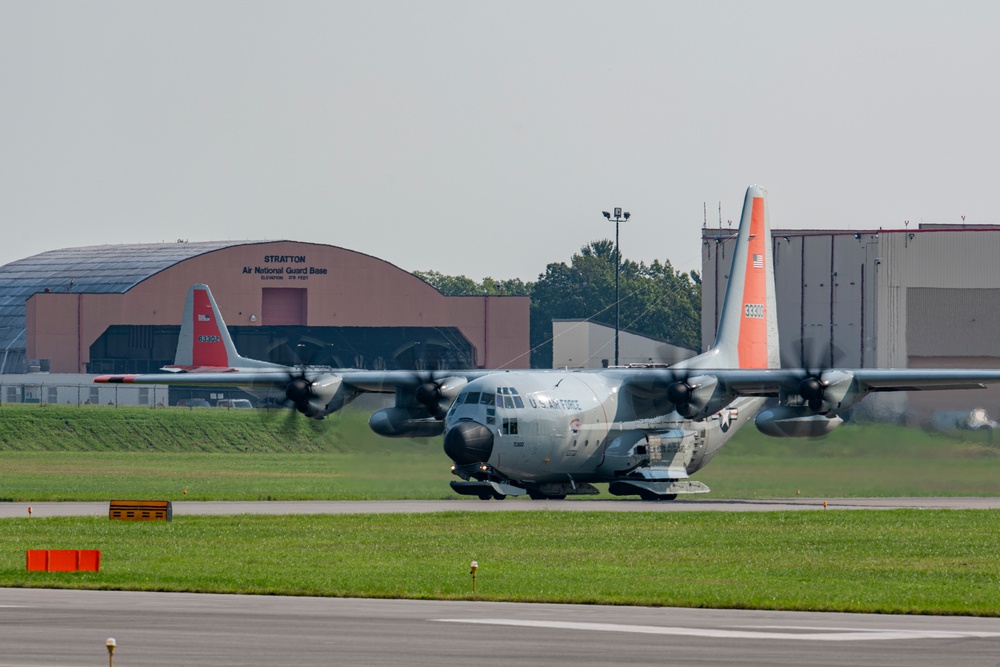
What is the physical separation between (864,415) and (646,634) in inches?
1403

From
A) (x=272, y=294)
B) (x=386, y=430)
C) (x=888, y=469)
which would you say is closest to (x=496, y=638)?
(x=386, y=430)

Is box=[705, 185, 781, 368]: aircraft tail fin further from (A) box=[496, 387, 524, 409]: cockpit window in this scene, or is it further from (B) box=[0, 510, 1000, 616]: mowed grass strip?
(B) box=[0, 510, 1000, 616]: mowed grass strip

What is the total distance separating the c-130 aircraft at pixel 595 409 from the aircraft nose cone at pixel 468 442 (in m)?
0.04

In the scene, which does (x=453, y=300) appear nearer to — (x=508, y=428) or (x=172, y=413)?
(x=172, y=413)

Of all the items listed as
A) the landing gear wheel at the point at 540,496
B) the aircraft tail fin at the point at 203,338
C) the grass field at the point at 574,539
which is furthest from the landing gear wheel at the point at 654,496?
the aircraft tail fin at the point at 203,338

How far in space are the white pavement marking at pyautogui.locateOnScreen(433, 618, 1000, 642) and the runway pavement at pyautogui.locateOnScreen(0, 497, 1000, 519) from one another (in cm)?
1955

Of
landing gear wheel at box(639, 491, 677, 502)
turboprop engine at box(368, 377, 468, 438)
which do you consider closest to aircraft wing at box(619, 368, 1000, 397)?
landing gear wheel at box(639, 491, 677, 502)

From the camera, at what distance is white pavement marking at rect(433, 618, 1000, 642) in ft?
57.6

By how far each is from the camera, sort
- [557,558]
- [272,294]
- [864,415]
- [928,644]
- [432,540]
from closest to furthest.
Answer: [928,644], [557,558], [432,540], [864,415], [272,294]

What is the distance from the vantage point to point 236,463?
225 feet

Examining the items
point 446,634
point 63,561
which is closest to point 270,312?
point 63,561

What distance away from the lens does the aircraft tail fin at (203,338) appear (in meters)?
68.4

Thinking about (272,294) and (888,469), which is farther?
(272,294)

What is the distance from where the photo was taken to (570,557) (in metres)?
28.1
